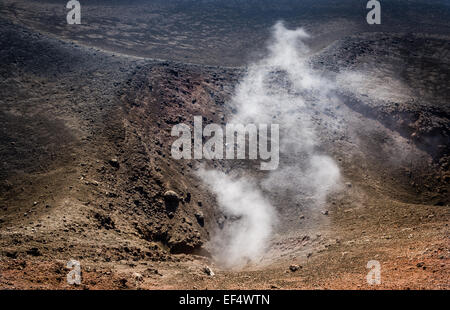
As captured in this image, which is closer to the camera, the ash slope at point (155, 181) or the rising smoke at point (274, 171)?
the ash slope at point (155, 181)

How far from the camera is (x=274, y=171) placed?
1334 centimetres

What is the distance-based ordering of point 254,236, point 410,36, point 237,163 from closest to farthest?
point 254,236, point 237,163, point 410,36

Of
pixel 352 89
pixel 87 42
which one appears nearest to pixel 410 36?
pixel 352 89

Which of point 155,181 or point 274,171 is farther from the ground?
point 274,171

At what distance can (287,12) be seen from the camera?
31.3 m

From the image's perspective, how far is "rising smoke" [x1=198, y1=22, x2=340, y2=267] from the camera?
10938 mm

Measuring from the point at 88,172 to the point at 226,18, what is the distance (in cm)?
2532

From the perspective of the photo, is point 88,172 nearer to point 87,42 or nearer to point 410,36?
point 87,42

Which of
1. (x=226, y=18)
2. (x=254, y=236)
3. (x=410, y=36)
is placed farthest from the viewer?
(x=226, y=18)

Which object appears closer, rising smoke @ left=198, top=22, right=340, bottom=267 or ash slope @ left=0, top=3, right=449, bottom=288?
ash slope @ left=0, top=3, right=449, bottom=288

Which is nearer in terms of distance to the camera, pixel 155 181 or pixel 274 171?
pixel 155 181

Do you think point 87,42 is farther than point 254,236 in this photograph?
Yes

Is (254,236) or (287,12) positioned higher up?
(287,12)

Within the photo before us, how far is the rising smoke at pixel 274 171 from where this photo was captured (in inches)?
431
